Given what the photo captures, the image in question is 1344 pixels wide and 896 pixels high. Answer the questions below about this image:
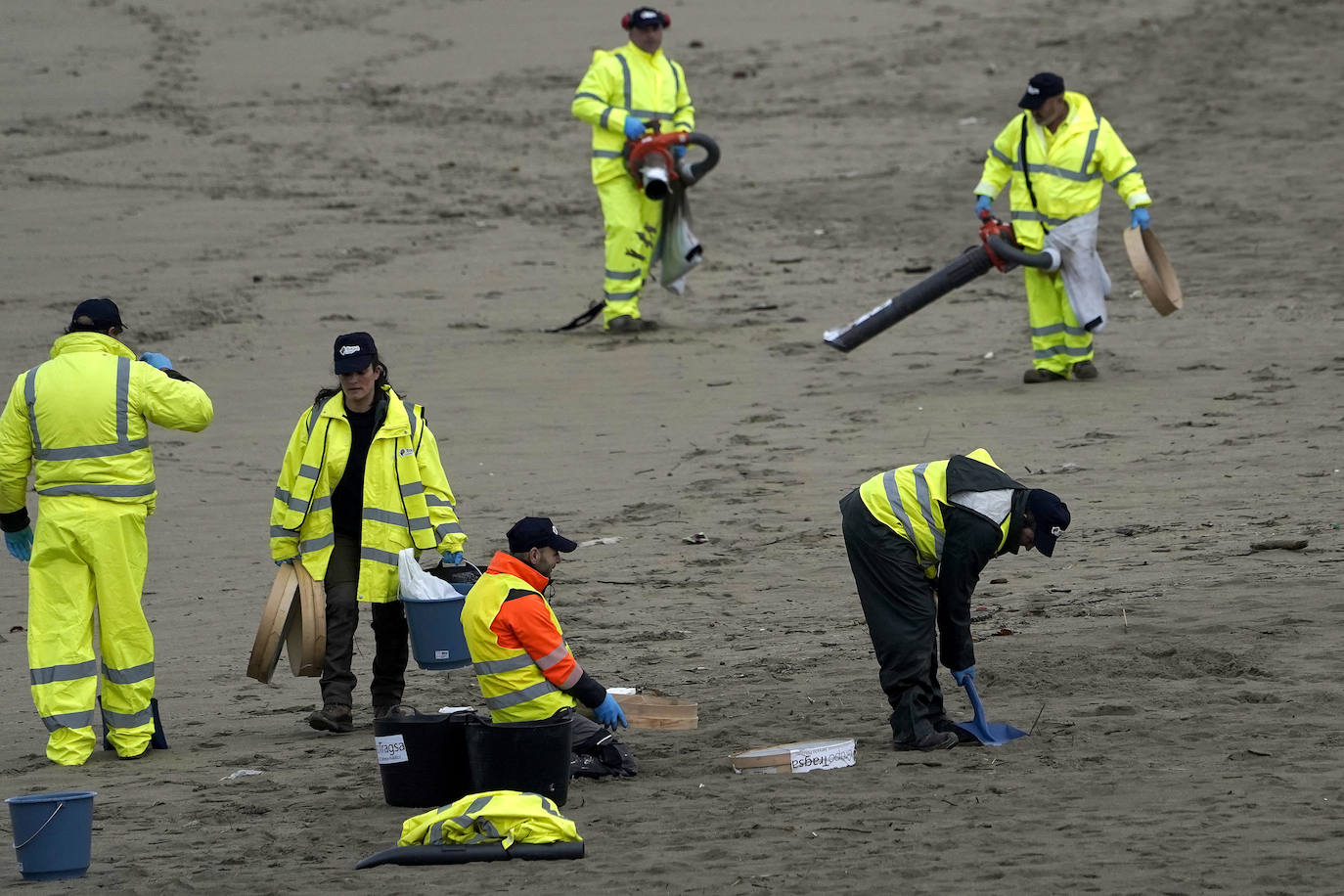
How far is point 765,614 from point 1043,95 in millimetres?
5051

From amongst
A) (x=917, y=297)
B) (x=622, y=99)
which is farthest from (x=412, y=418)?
(x=622, y=99)

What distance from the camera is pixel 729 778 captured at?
758 cm

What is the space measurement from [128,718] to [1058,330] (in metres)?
7.84

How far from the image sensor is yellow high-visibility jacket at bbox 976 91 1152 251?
13.6 metres

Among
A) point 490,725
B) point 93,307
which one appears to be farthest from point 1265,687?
point 93,307

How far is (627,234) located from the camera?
1560 centimetres

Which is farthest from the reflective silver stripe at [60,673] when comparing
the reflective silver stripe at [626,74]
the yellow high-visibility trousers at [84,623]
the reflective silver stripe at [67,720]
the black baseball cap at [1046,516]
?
the reflective silver stripe at [626,74]

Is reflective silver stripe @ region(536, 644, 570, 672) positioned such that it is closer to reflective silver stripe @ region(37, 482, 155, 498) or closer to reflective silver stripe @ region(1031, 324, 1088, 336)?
reflective silver stripe @ region(37, 482, 155, 498)

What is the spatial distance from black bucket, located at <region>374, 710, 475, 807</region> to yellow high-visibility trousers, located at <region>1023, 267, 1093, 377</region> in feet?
24.9

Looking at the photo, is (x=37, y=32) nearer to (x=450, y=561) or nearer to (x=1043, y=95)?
(x=1043, y=95)

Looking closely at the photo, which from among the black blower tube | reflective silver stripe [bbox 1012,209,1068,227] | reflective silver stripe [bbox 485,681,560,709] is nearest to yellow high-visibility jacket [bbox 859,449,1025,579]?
reflective silver stripe [bbox 485,681,560,709]

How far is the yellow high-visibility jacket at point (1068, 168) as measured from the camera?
13.6m

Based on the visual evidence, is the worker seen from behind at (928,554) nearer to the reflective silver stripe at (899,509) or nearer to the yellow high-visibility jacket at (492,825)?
the reflective silver stripe at (899,509)

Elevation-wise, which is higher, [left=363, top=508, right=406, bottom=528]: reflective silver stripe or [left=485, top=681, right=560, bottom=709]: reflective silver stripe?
[left=363, top=508, right=406, bottom=528]: reflective silver stripe
